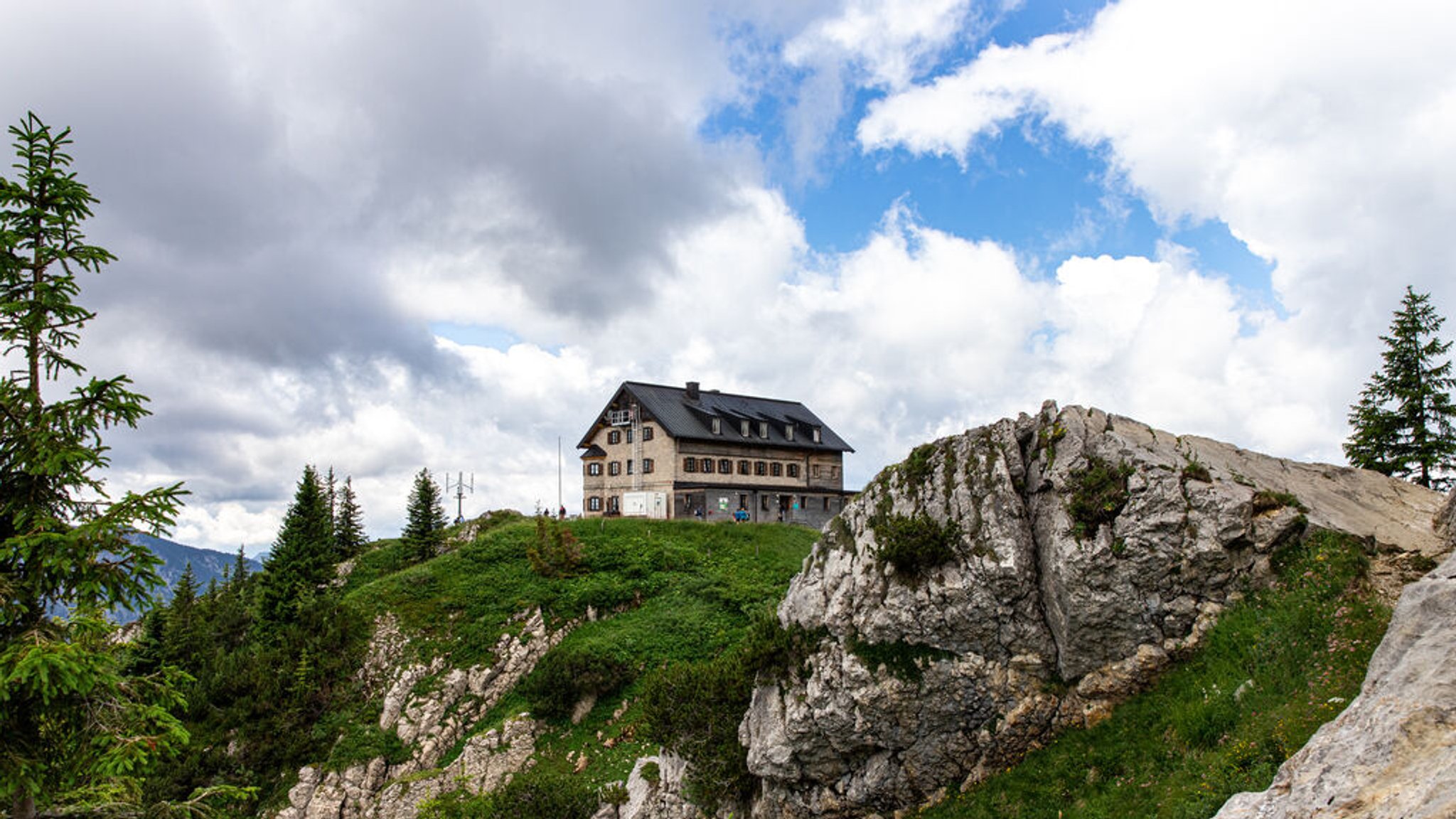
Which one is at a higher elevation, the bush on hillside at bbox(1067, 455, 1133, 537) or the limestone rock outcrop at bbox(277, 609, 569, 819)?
the bush on hillside at bbox(1067, 455, 1133, 537)

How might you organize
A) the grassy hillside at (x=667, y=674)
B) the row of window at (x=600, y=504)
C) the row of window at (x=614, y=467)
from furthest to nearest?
the row of window at (x=600, y=504), the row of window at (x=614, y=467), the grassy hillside at (x=667, y=674)

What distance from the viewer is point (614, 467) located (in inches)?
2665

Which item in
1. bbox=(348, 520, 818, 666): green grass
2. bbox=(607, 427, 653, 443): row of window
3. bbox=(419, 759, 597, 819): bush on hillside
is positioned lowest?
bbox=(419, 759, 597, 819): bush on hillside

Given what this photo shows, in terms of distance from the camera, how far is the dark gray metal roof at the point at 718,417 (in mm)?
64625

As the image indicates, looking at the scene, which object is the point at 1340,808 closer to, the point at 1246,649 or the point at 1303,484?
the point at 1246,649

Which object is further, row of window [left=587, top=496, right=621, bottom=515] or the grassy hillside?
row of window [left=587, top=496, right=621, bottom=515]

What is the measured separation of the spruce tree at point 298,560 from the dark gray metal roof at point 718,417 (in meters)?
25.2

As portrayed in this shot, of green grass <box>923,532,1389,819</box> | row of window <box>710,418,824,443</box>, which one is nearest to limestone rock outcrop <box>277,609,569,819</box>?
green grass <box>923,532,1389,819</box>

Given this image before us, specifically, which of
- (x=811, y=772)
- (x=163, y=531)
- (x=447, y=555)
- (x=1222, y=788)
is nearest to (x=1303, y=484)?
(x=1222, y=788)

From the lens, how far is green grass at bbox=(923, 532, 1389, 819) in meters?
14.2

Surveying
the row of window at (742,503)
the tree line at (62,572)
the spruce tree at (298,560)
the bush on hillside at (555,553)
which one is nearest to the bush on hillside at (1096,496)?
the tree line at (62,572)

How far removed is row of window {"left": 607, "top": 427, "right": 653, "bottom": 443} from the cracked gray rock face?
41.5 m

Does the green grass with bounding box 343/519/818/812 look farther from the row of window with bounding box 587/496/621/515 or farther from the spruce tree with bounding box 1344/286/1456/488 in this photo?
the spruce tree with bounding box 1344/286/1456/488

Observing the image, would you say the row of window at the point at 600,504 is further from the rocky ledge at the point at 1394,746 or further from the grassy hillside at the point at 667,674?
the rocky ledge at the point at 1394,746
